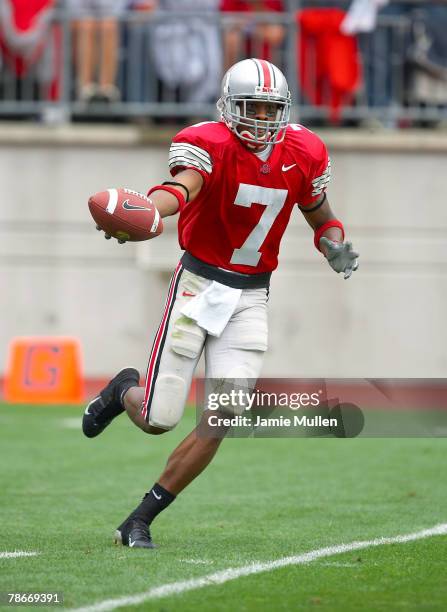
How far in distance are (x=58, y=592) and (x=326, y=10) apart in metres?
10.1

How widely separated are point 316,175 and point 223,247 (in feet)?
1.63

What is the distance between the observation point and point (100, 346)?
46.1 ft

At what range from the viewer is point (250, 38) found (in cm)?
1370

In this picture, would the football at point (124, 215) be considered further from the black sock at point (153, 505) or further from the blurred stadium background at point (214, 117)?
the blurred stadium background at point (214, 117)

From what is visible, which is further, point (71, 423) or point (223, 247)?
point (71, 423)

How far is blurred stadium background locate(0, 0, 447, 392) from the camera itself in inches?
537

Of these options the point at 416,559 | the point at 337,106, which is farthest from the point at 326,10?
the point at 416,559

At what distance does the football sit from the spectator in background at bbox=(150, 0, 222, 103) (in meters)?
8.50

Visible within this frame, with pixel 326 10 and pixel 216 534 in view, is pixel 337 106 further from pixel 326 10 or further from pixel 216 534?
pixel 216 534

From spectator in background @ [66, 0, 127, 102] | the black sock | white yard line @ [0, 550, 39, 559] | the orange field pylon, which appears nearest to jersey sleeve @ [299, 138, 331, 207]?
the black sock

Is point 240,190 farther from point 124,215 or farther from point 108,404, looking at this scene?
point 108,404

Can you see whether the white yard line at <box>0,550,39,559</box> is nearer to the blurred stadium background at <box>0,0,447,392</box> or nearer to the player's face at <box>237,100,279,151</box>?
the player's face at <box>237,100,279,151</box>

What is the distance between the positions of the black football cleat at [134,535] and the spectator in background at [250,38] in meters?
8.47

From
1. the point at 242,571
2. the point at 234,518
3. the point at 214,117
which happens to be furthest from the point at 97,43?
the point at 242,571
